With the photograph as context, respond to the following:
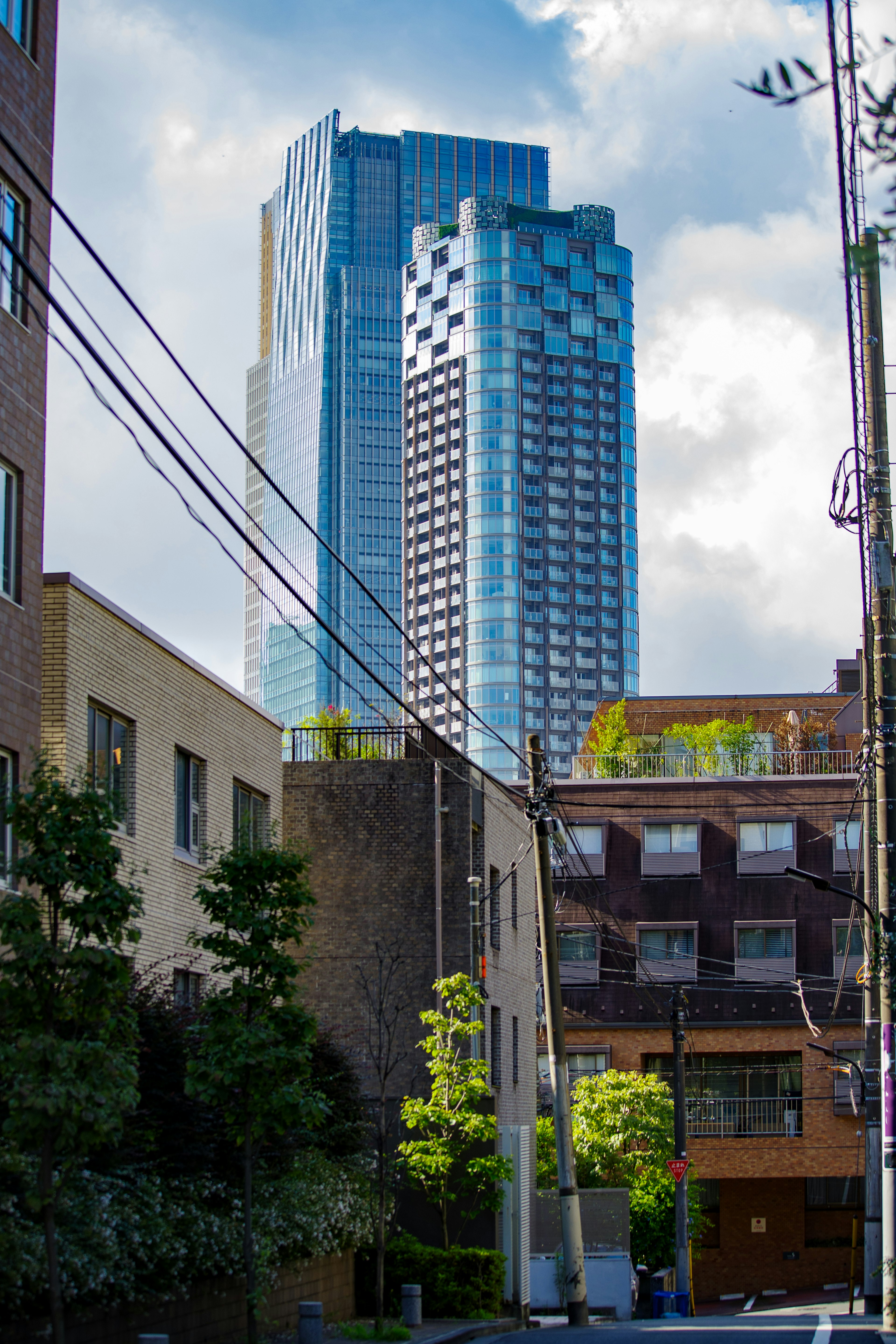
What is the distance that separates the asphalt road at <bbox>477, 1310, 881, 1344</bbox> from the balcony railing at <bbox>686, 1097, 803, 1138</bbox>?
2710 centimetres

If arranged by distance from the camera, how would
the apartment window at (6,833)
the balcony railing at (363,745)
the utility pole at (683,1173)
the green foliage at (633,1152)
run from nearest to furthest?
the apartment window at (6,833) < the balcony railing at (363,745) < the utility pole at (683,1173) < the green foliage at (633,1152)

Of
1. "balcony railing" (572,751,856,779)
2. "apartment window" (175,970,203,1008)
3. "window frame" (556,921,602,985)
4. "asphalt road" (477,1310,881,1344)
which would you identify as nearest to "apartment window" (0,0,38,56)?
"apartment window" (175,970,203,1008)

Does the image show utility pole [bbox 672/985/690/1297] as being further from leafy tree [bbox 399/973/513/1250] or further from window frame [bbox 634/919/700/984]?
window frame [bbox 634/919/700/984]

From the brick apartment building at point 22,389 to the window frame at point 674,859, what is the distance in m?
38.0

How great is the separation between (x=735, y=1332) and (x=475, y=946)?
11280 millimetres

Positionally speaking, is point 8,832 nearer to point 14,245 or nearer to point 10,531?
point 10,531

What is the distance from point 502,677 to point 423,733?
161714 millimetres

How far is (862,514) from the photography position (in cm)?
2073

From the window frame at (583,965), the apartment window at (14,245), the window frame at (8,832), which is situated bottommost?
the window frame at (583,965)

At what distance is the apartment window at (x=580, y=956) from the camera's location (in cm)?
5481

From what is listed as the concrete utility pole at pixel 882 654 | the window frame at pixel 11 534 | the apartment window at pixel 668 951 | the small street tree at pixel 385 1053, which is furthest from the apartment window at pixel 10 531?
the apartment window at pixel 668 951

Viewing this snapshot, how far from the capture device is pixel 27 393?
67.0 feet

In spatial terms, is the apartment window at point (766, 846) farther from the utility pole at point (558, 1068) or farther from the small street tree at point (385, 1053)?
the utility pole at point (558, 1068)

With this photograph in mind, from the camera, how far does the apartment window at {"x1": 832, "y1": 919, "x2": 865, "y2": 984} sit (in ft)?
175
